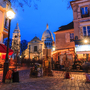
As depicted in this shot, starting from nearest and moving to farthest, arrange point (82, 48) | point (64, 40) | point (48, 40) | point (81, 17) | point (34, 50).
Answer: point (82, 48), point (81, 17), point (64, 40), point (34, 50), point (48, 40)

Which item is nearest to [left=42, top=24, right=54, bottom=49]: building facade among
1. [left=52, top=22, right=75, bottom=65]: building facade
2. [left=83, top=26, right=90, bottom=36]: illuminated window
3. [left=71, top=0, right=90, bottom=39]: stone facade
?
[left=52, top=22, right=75, bottom=65]: building facade

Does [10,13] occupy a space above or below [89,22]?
below

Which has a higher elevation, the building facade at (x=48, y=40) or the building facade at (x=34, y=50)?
the building facade at (x=48, y=40)

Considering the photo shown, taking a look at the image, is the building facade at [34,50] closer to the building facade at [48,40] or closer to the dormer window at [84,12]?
the building facade at [48,40]

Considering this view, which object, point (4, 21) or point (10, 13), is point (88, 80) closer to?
point (10, 13)

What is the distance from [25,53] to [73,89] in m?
36.5

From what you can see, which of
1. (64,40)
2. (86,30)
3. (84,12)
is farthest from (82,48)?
(64,40)

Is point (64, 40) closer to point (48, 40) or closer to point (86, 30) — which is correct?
point (86, 30)

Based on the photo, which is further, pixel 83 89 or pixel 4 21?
pixel 4 21

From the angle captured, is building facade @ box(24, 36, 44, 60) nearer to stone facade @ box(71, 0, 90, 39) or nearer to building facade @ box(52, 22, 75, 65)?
building facade @ box(52, 22, 75, 65)

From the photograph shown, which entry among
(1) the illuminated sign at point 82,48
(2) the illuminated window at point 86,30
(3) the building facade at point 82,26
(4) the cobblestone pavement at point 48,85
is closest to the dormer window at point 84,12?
(3) the building facade at point 82,26

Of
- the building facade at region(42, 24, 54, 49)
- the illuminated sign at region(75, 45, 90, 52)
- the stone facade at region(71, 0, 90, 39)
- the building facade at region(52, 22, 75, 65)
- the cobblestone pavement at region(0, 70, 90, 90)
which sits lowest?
the cobblestone pavement at region(0, 70, 90, 90)

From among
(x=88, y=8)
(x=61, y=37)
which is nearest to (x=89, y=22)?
(x=88, y=8)

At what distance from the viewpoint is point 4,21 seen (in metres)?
16.0
